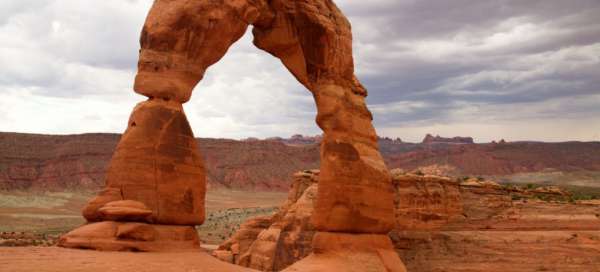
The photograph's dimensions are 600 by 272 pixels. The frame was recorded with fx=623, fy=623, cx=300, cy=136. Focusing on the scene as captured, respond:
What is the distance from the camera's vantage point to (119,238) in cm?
1143

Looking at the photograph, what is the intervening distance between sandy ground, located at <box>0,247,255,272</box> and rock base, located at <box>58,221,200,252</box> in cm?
28

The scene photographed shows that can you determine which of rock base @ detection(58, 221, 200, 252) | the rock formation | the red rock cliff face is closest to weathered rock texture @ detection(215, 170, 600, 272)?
rock base @ detection(58, 221, 200, 252)

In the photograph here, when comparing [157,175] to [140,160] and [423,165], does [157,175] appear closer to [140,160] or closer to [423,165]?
[140,160]

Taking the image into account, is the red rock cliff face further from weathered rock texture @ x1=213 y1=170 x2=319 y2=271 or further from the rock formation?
the rock formation

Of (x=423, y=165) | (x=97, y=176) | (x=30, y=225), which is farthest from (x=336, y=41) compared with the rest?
(x=423, y=165)

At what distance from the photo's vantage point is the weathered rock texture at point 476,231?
63.6ft

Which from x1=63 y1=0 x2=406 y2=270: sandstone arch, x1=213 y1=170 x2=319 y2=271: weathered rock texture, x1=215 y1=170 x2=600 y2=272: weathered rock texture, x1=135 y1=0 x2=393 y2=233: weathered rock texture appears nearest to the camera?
x1=63 y1=0 x2=406 y2=270: sandstone arch

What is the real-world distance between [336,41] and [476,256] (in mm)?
8367

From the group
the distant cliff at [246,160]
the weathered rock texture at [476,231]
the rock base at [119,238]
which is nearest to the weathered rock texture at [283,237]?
the weathered rock texture at [476,231]

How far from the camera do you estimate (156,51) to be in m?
12.9

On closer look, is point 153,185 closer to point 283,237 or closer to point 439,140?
point 283,237

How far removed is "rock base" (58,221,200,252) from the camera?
11312 mm

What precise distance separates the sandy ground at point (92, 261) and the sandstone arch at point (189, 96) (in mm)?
893

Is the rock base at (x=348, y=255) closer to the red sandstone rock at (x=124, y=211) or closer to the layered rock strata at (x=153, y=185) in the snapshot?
the layered rock strata at (x=153, y=185)
